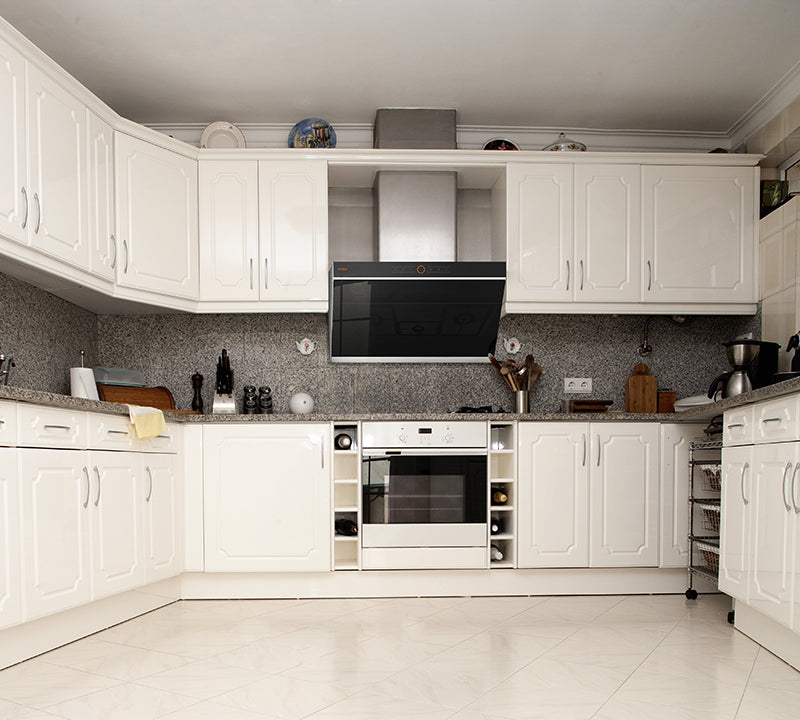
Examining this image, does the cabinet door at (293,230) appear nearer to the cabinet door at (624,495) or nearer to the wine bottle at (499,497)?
the wine bottle at (499,497)

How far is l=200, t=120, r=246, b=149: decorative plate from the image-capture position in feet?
12.5

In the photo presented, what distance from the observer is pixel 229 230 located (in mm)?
3643

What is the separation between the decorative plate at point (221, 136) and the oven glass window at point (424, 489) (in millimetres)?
1843

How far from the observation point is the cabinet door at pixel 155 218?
3.28 meters

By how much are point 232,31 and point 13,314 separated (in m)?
1.51

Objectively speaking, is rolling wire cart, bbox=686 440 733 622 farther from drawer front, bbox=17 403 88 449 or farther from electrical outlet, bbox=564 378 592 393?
drawer front, bbox=17 403 88 449

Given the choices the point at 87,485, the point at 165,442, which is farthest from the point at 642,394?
the point at 87,485

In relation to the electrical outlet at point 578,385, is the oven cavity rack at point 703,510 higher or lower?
lower

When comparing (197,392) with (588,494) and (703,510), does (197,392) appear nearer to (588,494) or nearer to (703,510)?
(588,494)

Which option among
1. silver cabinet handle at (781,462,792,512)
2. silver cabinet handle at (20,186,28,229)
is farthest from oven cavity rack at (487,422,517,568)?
silver cabinet handle at (20,186,28,229)

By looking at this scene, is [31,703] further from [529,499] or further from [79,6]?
[79,6]

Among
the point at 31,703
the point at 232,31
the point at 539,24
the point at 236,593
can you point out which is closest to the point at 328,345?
the point at 236,593

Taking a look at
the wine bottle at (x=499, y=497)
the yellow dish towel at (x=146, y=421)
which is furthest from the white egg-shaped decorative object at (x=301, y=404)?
the wine bottle at (x=499, y=497)

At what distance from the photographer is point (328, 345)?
395 centimetres
